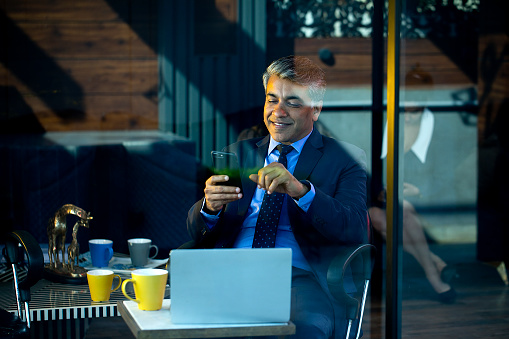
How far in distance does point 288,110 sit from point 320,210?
1.46 feet

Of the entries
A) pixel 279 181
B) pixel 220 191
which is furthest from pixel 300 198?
pixel 220 191

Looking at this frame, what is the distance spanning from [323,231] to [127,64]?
1465 mm

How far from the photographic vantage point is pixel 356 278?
2.28m

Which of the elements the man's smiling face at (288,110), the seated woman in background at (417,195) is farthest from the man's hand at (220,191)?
the seated woman in background at (417,195)

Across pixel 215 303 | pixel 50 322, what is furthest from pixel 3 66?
pixel 215 303

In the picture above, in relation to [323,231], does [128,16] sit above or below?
above

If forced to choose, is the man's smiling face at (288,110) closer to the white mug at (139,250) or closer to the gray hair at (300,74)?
the gray hair at (300,74)

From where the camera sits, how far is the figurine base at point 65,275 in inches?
84.8

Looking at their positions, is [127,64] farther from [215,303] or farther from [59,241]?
[215,303]

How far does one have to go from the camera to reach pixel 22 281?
6.45 feet

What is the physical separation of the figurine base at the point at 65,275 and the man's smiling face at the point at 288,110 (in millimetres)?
828

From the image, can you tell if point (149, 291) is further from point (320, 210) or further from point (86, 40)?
point (86, 40)

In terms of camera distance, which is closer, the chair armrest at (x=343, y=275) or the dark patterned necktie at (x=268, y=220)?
the chair armrest at (x=343, y=275)

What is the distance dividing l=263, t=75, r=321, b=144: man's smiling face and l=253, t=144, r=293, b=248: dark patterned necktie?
232 mm
